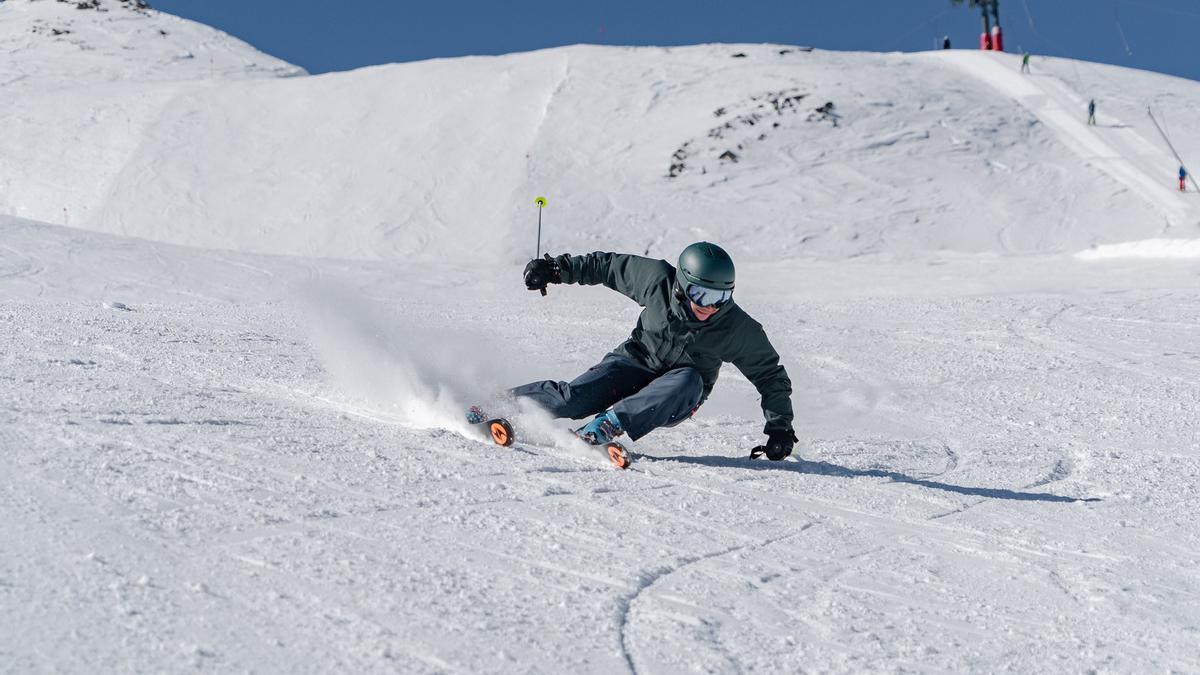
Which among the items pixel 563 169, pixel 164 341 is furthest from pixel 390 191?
pixel 164 341

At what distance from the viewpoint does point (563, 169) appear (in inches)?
1065

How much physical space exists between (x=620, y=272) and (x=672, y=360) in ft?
1.83

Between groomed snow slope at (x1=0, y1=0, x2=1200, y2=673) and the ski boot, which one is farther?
the ski boot

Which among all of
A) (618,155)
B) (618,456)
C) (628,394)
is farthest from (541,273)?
(618,155)

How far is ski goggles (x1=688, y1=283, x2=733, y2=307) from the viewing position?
493cm

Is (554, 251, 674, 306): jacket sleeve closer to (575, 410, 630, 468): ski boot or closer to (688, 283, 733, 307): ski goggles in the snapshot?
(688, 283, 733, 307): ski goggles

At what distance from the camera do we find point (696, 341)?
16.8 ft

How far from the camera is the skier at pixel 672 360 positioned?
16.1 feet

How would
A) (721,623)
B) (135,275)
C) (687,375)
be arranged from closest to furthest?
(721,623), (687,375), (135,275)

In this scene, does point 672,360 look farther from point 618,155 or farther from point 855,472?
point 618,155

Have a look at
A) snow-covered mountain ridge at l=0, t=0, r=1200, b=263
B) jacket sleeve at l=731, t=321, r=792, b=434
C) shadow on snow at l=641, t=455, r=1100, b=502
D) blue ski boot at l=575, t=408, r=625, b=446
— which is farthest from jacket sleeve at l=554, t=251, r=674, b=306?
snow-covered mountain ridge at l=0, t=0, r=1200, b=263

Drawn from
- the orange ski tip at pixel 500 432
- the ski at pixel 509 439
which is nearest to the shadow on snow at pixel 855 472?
the ski at pixel 509 439

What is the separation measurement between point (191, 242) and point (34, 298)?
53.2 ft

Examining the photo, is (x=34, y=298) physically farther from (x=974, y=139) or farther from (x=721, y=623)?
(x=974, y=139)
